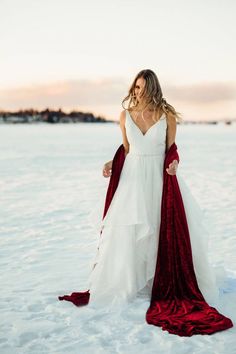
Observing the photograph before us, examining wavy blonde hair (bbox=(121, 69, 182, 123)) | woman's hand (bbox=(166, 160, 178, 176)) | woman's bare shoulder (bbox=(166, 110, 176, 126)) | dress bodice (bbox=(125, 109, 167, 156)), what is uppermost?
wavy blonde hair (bbox=(121, 69, 182, 123))

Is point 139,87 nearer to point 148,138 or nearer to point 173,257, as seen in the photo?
point 148,138

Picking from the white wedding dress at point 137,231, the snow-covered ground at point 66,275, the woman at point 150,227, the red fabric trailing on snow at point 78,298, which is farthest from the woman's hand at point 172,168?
the red fabric trailing on snow at point 78,298

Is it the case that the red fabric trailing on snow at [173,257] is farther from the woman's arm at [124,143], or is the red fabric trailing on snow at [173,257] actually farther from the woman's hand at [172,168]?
the woman's arm at [124,143]

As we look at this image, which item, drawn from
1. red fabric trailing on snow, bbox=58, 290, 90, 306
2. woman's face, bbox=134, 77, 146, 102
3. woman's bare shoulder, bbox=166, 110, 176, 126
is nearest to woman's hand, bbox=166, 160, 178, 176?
woman's bare shoulder, bbox=166, 110, 176, 126

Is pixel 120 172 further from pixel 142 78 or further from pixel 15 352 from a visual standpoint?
pixel 15 352

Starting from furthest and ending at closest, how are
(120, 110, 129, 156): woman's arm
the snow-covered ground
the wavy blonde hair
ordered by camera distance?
(120, 110, 129, 156): woman's arm
the wavy blonde hair
the snow-covered ground

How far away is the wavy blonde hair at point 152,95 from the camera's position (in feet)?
11.7

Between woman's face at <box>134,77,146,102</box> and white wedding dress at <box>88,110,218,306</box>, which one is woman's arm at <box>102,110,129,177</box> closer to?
white wedding dress at <box>88,110,218,306</box>

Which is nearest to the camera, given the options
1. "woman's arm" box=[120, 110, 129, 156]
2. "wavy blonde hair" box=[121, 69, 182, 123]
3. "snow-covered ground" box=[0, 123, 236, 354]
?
"snow-covered ground" box=[0, 123, 236, 354]

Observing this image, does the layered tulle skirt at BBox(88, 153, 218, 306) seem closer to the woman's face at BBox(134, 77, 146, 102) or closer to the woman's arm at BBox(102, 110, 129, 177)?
the woman's arm at BBox(102, 110, 129, 177)

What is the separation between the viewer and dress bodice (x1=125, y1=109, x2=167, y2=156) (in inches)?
146

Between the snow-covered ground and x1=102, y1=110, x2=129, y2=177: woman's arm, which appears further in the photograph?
x1=102, y1=110, x2=129, y2=177: woman's arm

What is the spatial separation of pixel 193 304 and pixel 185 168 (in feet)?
34.7

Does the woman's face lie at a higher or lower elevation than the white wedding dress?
higher
